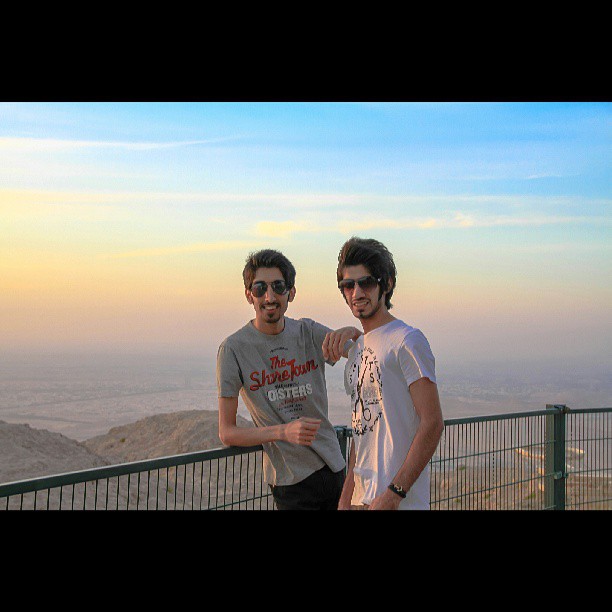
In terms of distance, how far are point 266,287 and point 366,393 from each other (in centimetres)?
89

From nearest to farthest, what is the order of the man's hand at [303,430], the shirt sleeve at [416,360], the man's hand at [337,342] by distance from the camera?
the shirt sleeve at [416,360] → the man's hand at [303,430] → the man's hand at [337,342]

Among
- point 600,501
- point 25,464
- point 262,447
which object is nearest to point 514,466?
point 600,501

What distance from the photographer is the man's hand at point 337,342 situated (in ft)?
12.3

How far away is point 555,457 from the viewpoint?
7.03m

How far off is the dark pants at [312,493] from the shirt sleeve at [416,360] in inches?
40.3

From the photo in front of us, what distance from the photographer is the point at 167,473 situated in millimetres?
4055

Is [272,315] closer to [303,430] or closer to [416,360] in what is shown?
[303,430]

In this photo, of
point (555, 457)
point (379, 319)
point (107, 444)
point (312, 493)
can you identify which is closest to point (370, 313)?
point (379, 319)

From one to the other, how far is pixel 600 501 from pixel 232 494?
4555mm

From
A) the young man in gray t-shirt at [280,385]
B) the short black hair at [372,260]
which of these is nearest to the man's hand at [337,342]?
the young man in gray t-shirt at [280,385]

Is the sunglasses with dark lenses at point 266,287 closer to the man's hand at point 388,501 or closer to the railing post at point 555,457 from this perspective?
the man's hand at point 388,501

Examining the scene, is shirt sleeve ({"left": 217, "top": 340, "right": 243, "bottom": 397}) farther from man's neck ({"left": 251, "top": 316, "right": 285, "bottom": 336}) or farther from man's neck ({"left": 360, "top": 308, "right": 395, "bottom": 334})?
man's neck ({"left": 360, "top": 308, "right": 395, "bottom": 334})

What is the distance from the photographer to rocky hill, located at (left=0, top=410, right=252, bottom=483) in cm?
1434

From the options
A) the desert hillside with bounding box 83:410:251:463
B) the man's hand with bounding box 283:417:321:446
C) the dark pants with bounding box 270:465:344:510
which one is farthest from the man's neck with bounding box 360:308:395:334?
the desert hillside with bounding box 83:410:251:463
